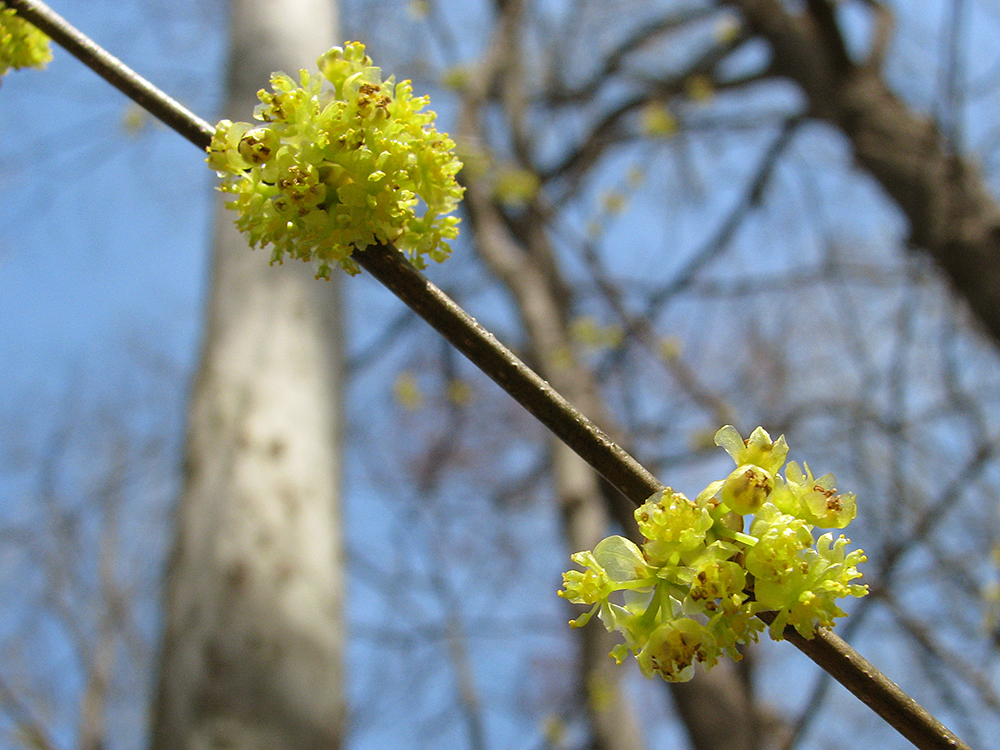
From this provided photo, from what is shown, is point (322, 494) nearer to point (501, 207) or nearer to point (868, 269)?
point (868, 269)

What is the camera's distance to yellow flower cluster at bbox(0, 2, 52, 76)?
1248mm

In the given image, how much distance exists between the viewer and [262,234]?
1.07 m

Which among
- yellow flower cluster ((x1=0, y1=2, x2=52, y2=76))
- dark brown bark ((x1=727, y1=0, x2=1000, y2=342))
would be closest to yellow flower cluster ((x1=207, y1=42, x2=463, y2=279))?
yellow flower cluster ((x1=0, y1=2, x2=52, y2=76))

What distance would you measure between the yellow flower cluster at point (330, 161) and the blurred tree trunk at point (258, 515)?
4.38ft

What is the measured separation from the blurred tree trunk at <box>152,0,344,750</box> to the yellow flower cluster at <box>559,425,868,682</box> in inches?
51.6

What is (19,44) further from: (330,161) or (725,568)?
(725,568)

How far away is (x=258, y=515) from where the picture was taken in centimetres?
228

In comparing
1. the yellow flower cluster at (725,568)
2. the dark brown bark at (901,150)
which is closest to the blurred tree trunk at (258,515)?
the yellow flower cluster at (725,568)

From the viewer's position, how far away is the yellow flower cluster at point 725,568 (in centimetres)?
90

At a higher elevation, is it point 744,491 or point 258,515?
point 258,515

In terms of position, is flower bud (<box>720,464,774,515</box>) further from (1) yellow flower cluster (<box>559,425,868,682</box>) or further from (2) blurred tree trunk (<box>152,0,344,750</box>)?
(2) blurred tree trunk (<box>152,0,344,750</box>)

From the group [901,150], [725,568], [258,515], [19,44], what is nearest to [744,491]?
[725,568]

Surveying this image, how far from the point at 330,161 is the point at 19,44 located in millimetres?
642

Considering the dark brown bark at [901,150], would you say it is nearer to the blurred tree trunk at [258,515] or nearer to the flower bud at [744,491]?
the blurred tree trunk at [258,515]
